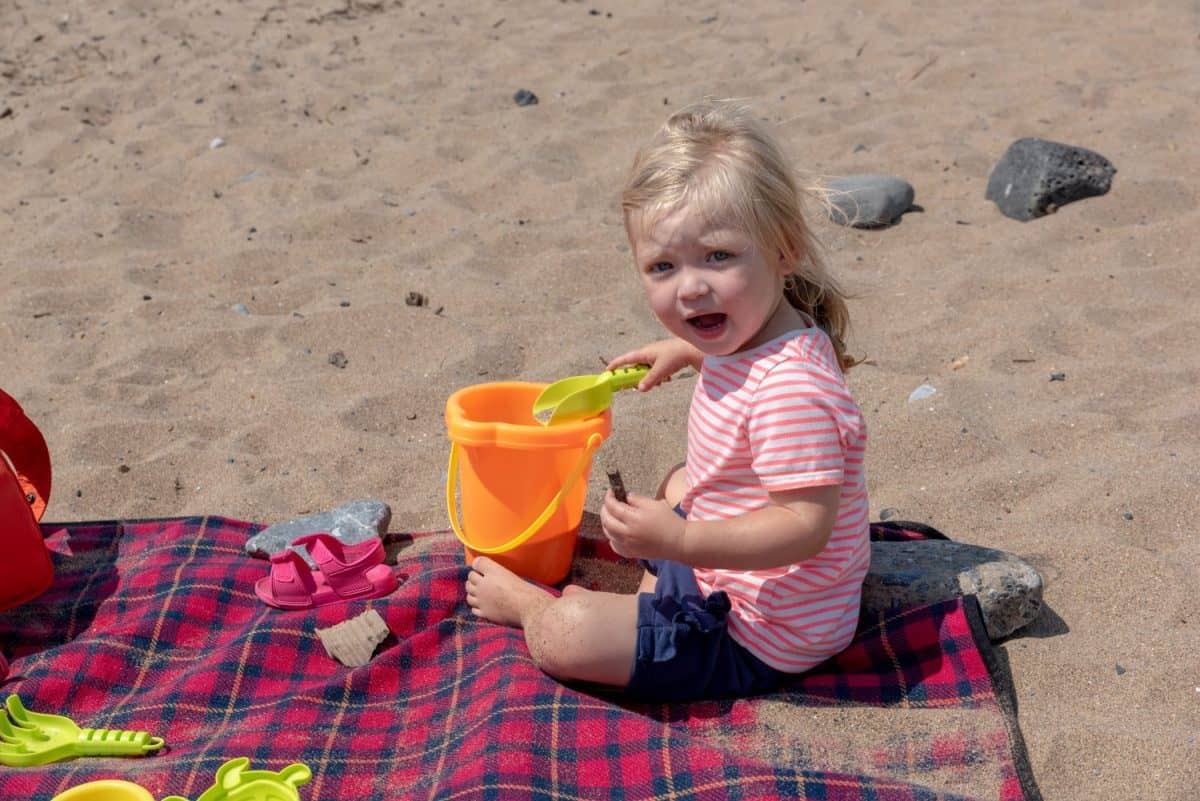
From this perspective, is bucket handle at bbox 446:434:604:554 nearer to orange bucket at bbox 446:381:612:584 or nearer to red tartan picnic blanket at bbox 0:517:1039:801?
orange bucket at bbox 446:381:612:584

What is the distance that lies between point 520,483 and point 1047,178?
263 centimetres

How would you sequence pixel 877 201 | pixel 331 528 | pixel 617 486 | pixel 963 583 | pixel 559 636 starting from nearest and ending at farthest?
pixel 617 486
pixel 559 636
pixel 963 583
pixel 331 528
pixel 877 201

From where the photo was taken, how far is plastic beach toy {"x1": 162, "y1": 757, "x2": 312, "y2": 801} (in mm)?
2066

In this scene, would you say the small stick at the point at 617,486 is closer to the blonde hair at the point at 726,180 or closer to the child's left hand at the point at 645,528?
the child's left hand at the point at 645,528

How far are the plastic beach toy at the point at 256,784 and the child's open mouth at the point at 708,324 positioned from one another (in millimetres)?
1060

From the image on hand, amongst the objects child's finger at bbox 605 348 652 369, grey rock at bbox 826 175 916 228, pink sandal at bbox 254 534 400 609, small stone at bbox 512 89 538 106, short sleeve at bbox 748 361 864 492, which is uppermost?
short sleeve at bbox 748 361 864 492

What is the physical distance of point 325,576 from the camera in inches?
106

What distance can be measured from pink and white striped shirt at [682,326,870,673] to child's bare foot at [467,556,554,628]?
→ 36 centimetres

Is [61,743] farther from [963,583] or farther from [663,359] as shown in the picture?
[963,583]

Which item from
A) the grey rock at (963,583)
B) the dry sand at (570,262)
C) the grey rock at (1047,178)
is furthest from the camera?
the grey rock at (1047,178)

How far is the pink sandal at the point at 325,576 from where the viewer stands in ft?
8.65

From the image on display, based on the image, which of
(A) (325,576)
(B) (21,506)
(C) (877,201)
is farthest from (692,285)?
(C) (877,201)

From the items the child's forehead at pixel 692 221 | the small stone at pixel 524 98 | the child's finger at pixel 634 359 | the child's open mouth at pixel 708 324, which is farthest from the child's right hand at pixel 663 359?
the small stone at pixel 524 98

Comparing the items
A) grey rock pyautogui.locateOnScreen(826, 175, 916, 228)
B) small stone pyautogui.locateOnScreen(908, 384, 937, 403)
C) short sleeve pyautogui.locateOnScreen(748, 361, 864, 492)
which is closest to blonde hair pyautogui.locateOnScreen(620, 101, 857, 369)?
short sleeve pyautogui.locateOnScreen(748, 361, 864, 492)
